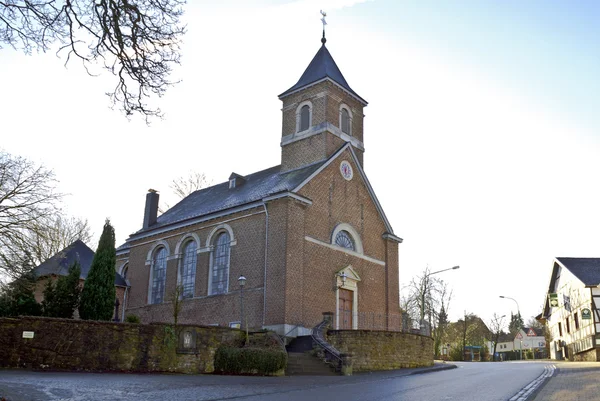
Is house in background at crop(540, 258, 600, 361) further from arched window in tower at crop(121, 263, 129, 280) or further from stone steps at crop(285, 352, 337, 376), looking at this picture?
arched window in tower at crop(121, 263, 129, 280)

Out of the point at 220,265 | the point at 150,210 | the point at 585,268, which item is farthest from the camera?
the point at 585,268

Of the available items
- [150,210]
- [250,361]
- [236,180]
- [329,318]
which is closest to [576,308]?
[329,318]

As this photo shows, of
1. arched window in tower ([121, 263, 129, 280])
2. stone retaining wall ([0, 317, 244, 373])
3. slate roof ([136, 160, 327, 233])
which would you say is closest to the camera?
stone retaining wall ([0, 317, 244, 373])

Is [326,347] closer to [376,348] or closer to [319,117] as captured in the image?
[376,348]

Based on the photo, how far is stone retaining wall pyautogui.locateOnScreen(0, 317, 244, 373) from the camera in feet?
56.1

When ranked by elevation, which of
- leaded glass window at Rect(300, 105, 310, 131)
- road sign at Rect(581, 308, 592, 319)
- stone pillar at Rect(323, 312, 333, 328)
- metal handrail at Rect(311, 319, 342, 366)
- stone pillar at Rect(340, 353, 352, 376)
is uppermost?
leaded glass window at Rect(300, 105, 310, 131)

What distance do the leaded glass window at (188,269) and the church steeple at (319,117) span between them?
6793 mm

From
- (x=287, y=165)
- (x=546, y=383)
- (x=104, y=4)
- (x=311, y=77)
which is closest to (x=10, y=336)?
(x=104, y=4)

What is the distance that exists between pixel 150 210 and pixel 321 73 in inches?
537

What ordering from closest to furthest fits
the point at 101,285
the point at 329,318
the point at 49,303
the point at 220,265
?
the point at 49,303
the point at 101,285
the point at 329,318
the point at 220,265

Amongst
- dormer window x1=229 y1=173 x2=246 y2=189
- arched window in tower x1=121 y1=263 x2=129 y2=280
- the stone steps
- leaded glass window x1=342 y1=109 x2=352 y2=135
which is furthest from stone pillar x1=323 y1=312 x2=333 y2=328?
arched window in tower x1=121 y1=263 x2=129 y2=280

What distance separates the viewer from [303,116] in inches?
1272

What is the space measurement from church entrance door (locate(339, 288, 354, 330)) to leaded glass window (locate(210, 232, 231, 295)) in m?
5.81

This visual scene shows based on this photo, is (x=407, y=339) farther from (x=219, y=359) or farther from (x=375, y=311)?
(x=219, y=359)
